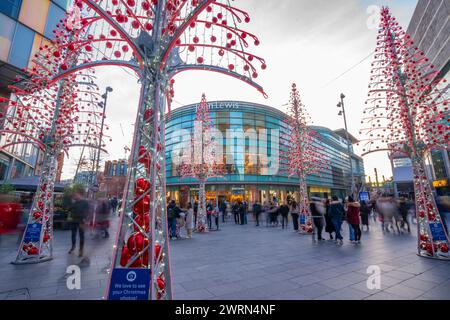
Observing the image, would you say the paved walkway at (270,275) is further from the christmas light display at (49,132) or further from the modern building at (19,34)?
the modern building at (19,34)

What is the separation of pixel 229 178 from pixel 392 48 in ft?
103

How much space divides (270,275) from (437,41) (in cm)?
3178

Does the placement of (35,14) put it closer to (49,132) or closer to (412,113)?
(49,132)

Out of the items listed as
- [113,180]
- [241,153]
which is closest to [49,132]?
[241,153]

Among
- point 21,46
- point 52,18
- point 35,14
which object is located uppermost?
point 52,18

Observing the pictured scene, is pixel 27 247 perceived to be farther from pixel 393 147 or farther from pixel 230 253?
pixel 393 147

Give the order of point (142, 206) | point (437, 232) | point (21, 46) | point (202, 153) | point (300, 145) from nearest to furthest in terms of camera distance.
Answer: point (142, 206)
point (437, 232)
point (300, 145)
point (202, 153)
point (21, 46)

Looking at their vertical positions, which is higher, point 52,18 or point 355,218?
point 52,18

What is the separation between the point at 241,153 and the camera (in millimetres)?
38094

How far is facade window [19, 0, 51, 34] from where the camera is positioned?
15.5 metres

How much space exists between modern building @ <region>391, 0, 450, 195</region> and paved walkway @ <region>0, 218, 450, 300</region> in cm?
2151

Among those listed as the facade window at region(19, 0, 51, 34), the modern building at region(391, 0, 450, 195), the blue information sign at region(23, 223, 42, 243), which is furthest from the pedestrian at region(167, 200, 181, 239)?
the modern building at region(391, 0, 450, 195)

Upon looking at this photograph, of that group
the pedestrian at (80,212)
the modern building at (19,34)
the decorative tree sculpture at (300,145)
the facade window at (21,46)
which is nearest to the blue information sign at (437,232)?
the decorative tree sculpture at (300,145)

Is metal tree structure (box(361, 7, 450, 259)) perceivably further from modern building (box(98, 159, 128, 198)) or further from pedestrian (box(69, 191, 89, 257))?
modern building (box(98, 159, 128, 198))
